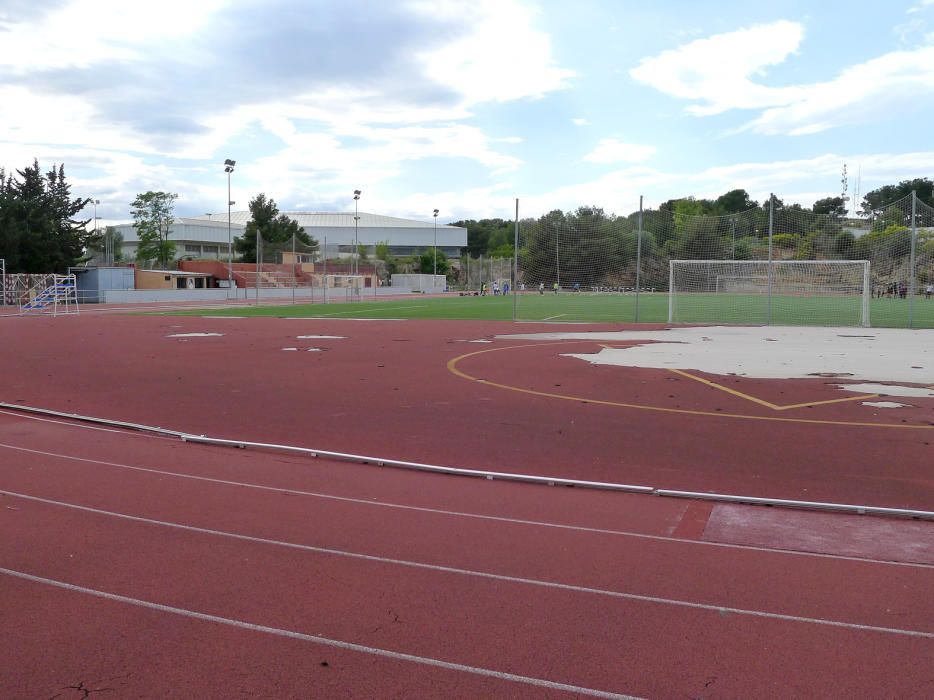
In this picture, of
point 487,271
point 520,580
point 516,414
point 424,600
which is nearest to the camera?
point 424,600

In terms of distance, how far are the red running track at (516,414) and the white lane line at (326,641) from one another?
393cm

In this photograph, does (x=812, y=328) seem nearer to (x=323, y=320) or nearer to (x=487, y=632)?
(x=323, y=320)

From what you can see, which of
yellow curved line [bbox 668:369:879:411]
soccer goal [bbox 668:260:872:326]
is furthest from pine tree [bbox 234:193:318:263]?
yellow curved line [bbox 668:369:879:411]

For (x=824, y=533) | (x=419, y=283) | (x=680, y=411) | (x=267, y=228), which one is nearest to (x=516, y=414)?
(x=680, y=411)

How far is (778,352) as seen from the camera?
18719 mm

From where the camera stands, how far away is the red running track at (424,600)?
12.5ft

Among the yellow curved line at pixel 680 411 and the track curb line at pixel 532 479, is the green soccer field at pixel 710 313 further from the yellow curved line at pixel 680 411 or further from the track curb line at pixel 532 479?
the track curb line at pixel 532 479

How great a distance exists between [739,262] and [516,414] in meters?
23.2

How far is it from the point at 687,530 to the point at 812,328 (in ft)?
77.9

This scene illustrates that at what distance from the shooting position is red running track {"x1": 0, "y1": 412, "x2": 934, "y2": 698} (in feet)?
12.5

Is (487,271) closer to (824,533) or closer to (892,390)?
(892,390)

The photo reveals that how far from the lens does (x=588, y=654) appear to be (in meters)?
4.02

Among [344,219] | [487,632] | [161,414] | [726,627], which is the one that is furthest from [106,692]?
[344,219]

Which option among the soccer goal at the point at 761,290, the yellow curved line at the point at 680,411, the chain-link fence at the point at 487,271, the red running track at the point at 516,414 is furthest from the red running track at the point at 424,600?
the chain-link fence at the point at 487,271
